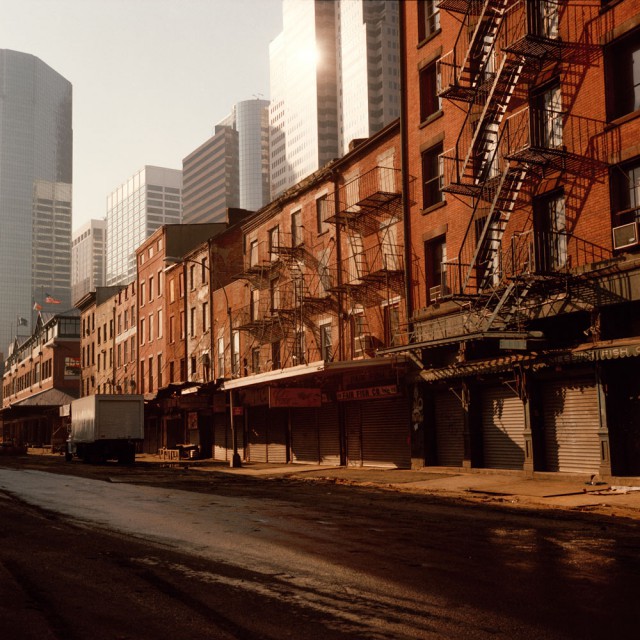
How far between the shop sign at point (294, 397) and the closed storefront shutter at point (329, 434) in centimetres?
113

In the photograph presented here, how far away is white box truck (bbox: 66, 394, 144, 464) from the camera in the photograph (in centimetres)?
4034

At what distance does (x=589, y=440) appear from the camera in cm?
2166

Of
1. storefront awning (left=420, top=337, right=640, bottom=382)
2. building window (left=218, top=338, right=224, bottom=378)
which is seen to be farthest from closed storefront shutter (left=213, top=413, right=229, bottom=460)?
storefront awning (left=420, top=337, right=640, bottom=382)

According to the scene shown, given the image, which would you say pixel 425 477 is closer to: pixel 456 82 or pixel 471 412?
pixel 471 412

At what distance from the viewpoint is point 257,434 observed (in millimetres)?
42344

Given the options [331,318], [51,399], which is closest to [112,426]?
[331,318]

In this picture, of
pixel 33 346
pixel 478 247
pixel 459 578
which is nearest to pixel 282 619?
pixel 459 578

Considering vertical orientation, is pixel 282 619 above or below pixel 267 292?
below

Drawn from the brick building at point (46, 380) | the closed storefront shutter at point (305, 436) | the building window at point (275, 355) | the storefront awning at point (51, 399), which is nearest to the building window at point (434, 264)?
the closed storefront shutter at point (305, 436)

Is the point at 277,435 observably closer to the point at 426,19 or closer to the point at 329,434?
the point at 329,434

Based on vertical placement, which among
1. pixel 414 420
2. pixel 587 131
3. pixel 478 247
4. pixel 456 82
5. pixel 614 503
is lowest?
pixel 614 503

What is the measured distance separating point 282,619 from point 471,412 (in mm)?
19847

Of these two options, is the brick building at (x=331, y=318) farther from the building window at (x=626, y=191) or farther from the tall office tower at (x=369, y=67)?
the tall office tower at (x=369, y=67)

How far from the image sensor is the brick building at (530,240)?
20.7 meters
